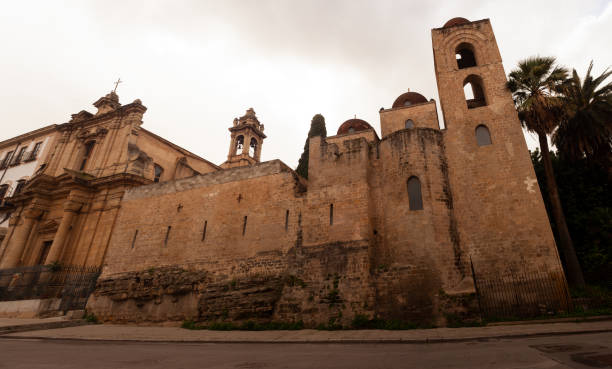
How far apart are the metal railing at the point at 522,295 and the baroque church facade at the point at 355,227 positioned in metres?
0.27

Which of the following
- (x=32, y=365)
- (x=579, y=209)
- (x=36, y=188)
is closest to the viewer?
(x=32, y=365)

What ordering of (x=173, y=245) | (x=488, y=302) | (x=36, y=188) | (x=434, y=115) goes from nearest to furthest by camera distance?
(x=488, y=302) → (x=173, y=245) → (x=434, y=115) → (x=36, y=188)

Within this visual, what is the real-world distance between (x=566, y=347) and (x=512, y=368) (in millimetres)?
2737

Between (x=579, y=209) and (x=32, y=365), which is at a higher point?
(x=579, y=209)

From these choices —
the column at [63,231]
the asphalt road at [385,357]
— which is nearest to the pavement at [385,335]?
the asphalt road at [385,357]

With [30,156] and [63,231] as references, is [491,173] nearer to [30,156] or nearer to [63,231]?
[63,231]

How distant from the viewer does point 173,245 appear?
57.4 feet

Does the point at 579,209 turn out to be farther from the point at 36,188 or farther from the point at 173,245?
the point at 36,188

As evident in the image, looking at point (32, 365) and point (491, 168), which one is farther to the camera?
point (491, 168)

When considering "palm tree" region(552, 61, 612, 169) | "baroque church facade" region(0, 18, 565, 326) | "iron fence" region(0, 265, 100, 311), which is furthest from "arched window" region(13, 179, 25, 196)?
"palm tree" region(552, 61, 612, 169)

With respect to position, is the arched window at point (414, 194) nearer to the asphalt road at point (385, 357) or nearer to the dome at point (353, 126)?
the asphalt road at point (385, 357)

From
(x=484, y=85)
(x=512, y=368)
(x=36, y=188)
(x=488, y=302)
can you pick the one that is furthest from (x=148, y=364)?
(x=36, y=188)

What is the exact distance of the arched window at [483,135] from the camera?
14.9 meters

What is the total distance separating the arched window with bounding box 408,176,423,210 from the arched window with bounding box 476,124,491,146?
3877 mm
